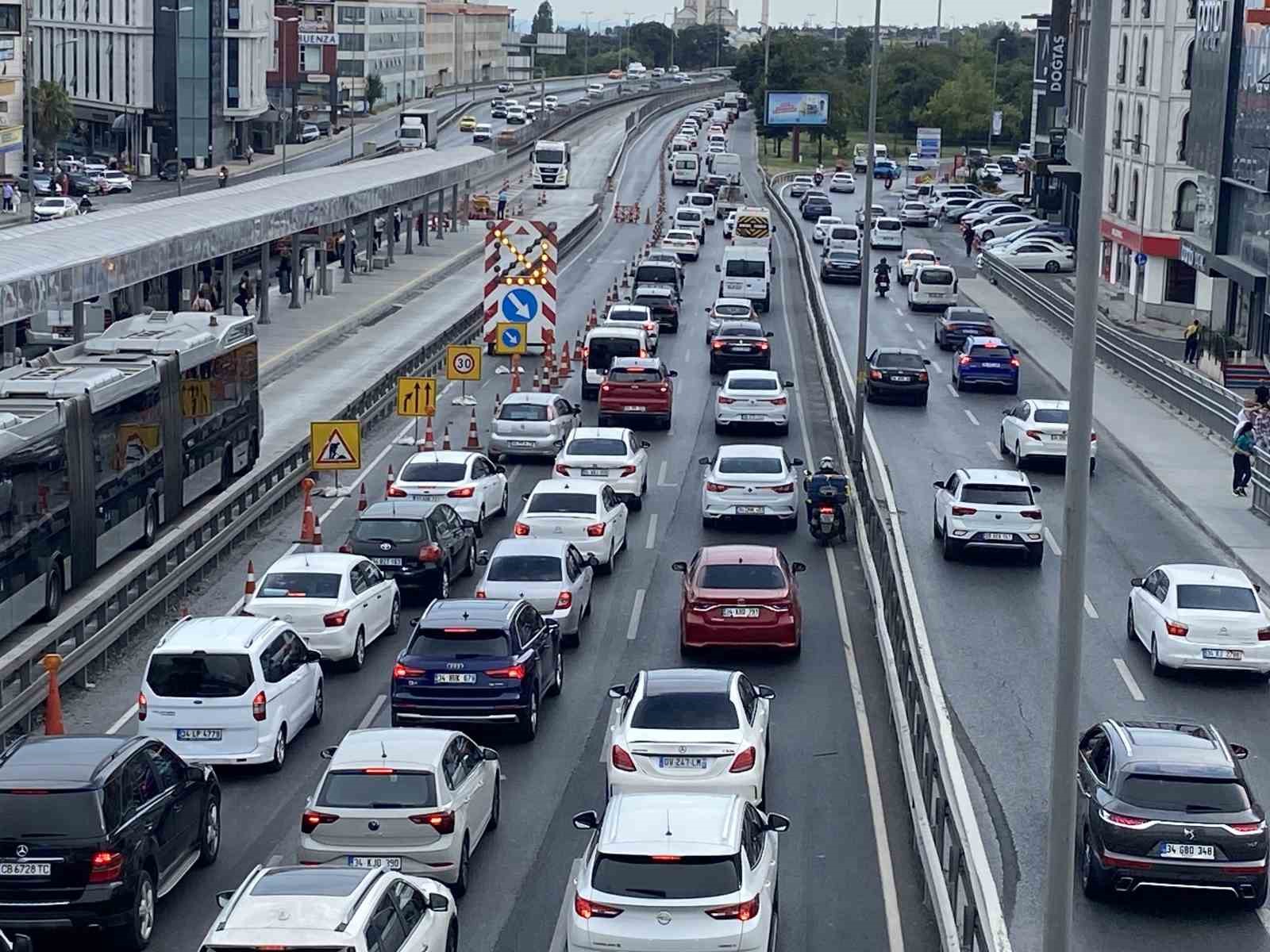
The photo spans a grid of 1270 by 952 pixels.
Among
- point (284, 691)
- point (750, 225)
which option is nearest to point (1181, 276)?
point (750, 225)

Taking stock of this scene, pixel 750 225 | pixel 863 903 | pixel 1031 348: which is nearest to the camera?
pixel 863 903

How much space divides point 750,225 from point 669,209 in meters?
23.2

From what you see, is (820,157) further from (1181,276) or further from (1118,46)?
(1181,276)

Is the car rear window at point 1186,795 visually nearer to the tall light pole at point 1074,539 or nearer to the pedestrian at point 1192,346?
the tall light pole at point 1074,539

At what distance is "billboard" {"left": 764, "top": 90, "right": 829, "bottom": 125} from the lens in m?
149

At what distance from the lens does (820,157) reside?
149500 millimetres

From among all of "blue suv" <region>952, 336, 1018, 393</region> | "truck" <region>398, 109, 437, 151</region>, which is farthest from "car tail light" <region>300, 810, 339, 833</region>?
"truck" <region>398, 109, 437, 151</region>

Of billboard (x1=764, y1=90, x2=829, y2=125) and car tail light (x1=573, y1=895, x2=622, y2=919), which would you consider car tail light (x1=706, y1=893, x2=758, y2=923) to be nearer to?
car tail light (x1=573, y1=895, x2=622, y2=919)

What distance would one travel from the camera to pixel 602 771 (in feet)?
67.1

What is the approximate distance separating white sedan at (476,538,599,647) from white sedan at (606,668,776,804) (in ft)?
19.3

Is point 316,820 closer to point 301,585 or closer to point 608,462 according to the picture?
point 301,585

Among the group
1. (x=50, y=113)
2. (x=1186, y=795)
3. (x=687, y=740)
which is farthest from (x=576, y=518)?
(x=50, y=113)

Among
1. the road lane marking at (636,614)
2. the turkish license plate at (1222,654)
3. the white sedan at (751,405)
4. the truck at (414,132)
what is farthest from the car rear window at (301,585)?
the truck at (414,132)

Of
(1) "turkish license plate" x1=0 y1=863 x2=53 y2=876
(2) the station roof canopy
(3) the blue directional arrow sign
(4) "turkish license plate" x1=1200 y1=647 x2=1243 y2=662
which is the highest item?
(2) the station roof canopy
